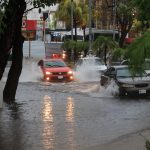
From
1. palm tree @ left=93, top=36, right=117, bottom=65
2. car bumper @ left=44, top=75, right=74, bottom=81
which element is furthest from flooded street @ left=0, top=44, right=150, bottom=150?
palm tree @ left=93, top=36, right=117, bottom=65

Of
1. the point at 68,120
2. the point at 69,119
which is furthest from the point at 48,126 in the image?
the point at 69,119

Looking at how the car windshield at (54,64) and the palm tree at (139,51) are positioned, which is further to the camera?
the car windshield at (54,64)

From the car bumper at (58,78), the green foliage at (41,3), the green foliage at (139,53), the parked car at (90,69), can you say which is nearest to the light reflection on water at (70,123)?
the green foliage at (41,3)

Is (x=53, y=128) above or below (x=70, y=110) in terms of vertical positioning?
above

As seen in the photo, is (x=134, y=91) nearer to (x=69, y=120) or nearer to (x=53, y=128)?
(x=69, y=120)

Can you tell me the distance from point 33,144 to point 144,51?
26.2ft

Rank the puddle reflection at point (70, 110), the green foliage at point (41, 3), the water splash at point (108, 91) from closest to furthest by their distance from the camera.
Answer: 1. the green foliage at point (41, 3)
2. the puddle reflection at point (70, 110)
3. the water splash at point (108, 91)

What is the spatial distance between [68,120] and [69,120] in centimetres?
3

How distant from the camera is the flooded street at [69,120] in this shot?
12.4 m

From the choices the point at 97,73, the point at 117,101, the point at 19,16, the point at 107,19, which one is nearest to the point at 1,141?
the point at 19,16

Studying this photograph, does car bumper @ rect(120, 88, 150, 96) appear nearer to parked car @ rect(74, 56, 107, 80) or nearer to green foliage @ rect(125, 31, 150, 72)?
Result: parked car @ rect(74, 56, 107, 80)

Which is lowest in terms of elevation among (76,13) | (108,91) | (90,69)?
(90,69)

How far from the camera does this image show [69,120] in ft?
53.5

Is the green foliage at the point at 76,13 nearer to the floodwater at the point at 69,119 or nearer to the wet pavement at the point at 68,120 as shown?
the floodwater at the point at 69,119
